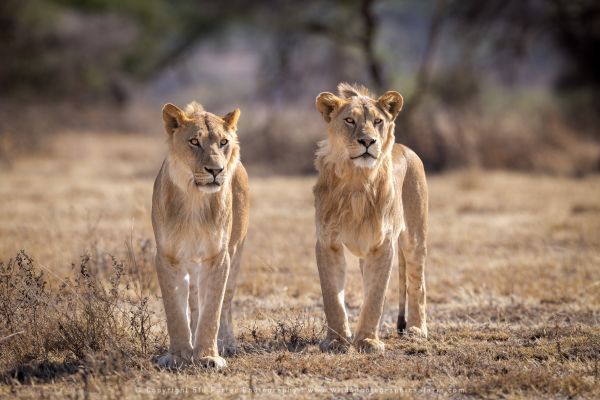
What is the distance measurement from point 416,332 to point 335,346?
0.73 meters

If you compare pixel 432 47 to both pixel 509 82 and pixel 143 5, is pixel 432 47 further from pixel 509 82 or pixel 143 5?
pixel 143 5

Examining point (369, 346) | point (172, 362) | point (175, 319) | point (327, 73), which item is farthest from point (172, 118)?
point (327, 73)

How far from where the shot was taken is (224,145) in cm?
522

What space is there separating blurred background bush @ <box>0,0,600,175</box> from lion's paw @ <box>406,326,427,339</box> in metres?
9.85

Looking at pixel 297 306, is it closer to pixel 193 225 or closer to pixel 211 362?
pixel 211 362

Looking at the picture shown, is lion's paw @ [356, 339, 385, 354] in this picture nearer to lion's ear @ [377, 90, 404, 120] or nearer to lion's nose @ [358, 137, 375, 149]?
lion's nose @ [358, 137, 375, 149]

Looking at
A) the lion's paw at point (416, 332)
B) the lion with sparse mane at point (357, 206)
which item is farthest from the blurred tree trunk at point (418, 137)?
the lion with sparse mane at point (357, 206)

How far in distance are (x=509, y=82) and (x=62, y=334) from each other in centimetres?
1521

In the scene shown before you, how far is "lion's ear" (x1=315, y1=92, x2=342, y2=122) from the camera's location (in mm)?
5727

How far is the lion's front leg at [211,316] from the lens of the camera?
516 cm

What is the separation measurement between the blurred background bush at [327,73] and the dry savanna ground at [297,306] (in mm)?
3486

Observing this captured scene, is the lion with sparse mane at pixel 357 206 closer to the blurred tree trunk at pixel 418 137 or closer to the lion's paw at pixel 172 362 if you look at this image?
the lion's paw at pixel 172 362

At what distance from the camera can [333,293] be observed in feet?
18.5

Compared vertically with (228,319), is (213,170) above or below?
above
